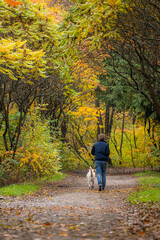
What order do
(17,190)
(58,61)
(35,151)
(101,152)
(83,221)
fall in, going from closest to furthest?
(83,221) < (17,190) < (101,152) < (35,151) < (58,61)

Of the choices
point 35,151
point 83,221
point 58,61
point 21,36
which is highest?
point 21,36

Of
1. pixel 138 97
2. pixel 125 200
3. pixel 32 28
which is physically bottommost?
pixel 125 200

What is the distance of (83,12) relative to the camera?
640 cm

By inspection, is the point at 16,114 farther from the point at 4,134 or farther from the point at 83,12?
the point at 83,12

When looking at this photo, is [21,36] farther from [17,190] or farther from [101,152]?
[17,190]

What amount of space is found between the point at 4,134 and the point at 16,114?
1.37 meters

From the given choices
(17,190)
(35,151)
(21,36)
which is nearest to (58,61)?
(21,36)

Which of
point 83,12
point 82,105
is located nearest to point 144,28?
point 83,12

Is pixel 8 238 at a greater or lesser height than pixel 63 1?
lesser

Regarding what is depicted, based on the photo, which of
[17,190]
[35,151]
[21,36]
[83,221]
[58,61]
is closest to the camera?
[83,221]

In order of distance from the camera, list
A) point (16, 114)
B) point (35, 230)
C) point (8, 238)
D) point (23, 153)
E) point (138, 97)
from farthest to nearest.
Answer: point (138, 97) < point (16, 114) < point (23, 153) < point (35, 230) < point (8, 238)

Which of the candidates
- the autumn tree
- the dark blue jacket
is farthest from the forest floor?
the autumn tree

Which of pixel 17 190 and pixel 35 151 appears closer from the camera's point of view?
pixel 17 190

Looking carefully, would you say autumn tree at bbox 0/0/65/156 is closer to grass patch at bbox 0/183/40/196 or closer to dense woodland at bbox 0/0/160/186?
dense woodland at bbox 0/0/160/186
